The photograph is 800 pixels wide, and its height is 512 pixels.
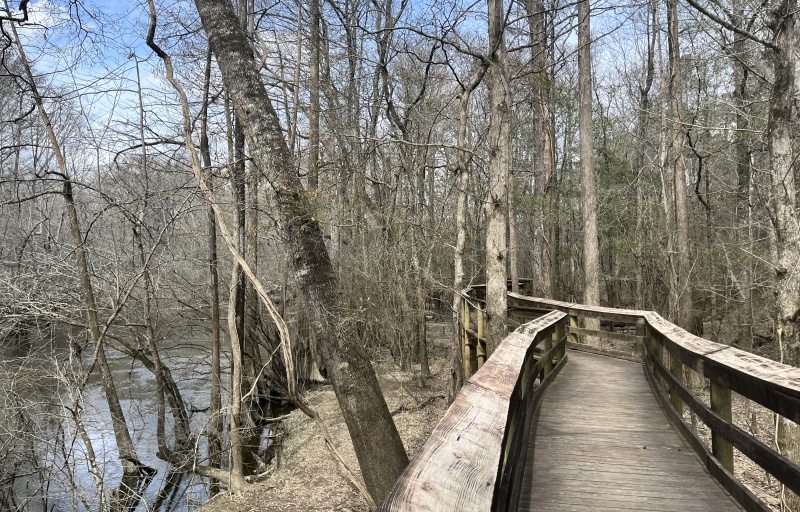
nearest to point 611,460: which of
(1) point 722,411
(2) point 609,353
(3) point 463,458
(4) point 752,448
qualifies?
(1) point 722,411

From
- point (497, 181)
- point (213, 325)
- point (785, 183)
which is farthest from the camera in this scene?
point (213, 325)

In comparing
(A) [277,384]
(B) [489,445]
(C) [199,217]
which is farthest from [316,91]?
(B) [489,445]

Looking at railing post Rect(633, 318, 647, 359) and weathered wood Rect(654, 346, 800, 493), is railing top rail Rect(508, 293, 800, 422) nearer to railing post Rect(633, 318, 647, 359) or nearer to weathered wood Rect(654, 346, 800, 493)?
weathered wood Rect(654, 346, 800, 493)

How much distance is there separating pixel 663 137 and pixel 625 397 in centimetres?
1258

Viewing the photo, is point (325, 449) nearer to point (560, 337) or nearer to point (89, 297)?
point (89, 297)

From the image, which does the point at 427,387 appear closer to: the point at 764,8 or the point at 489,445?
the point at 764,8

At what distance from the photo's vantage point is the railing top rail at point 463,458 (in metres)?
1.50

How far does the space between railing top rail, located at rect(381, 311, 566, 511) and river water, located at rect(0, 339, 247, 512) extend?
647cm

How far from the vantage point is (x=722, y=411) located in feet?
11.7

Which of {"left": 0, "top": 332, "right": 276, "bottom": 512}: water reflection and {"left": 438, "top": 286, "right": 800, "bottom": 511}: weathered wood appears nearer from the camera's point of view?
{"left": 438, "top": 286, "right": 800, "bottom": 511}: weathered wood

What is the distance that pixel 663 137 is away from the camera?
16.3 meters

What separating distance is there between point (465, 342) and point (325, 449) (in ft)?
12.1

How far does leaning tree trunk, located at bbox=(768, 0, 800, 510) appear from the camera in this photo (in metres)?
6.69

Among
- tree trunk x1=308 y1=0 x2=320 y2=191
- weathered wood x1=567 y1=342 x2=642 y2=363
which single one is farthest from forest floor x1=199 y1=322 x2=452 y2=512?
tree trunk x1=308 y1=0 x2=320 y2=191
